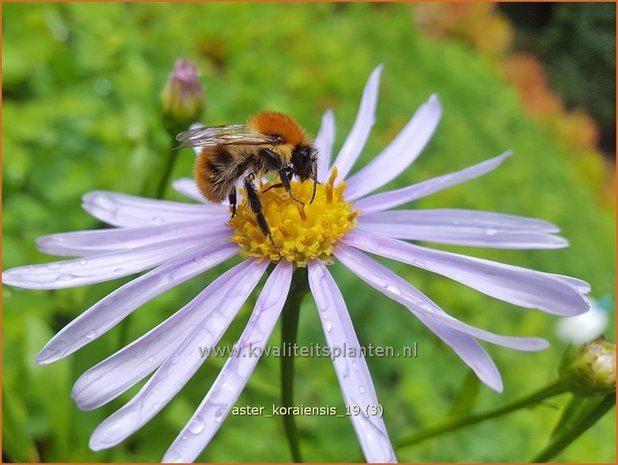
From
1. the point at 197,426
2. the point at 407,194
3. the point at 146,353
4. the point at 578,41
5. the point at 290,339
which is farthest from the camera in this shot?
the point at 578,41

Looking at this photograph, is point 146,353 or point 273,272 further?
point 273,272

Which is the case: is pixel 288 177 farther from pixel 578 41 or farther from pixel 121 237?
pixel 578 41

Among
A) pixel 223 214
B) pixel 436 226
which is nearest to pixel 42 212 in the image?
pixel 223 214

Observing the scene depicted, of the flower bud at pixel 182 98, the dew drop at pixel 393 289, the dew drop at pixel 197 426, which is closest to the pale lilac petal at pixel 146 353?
the dew drop at pixel 197 426

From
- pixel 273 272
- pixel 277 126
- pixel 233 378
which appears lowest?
pixel 233 378

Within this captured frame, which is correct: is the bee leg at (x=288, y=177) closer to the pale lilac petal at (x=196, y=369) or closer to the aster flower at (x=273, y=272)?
the aster flower at (x=273, y=272)

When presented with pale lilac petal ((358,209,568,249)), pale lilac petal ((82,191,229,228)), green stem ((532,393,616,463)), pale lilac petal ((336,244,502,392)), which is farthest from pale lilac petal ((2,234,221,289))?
green stem ((532,393,616,463))

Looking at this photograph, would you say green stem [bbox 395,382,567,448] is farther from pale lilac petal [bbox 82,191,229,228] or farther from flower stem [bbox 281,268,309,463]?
pale lilac petal [bbox 82,191,229,228]

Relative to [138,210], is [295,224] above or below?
below

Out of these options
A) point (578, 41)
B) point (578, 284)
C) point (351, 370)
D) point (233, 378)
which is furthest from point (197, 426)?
point (578, 41)
